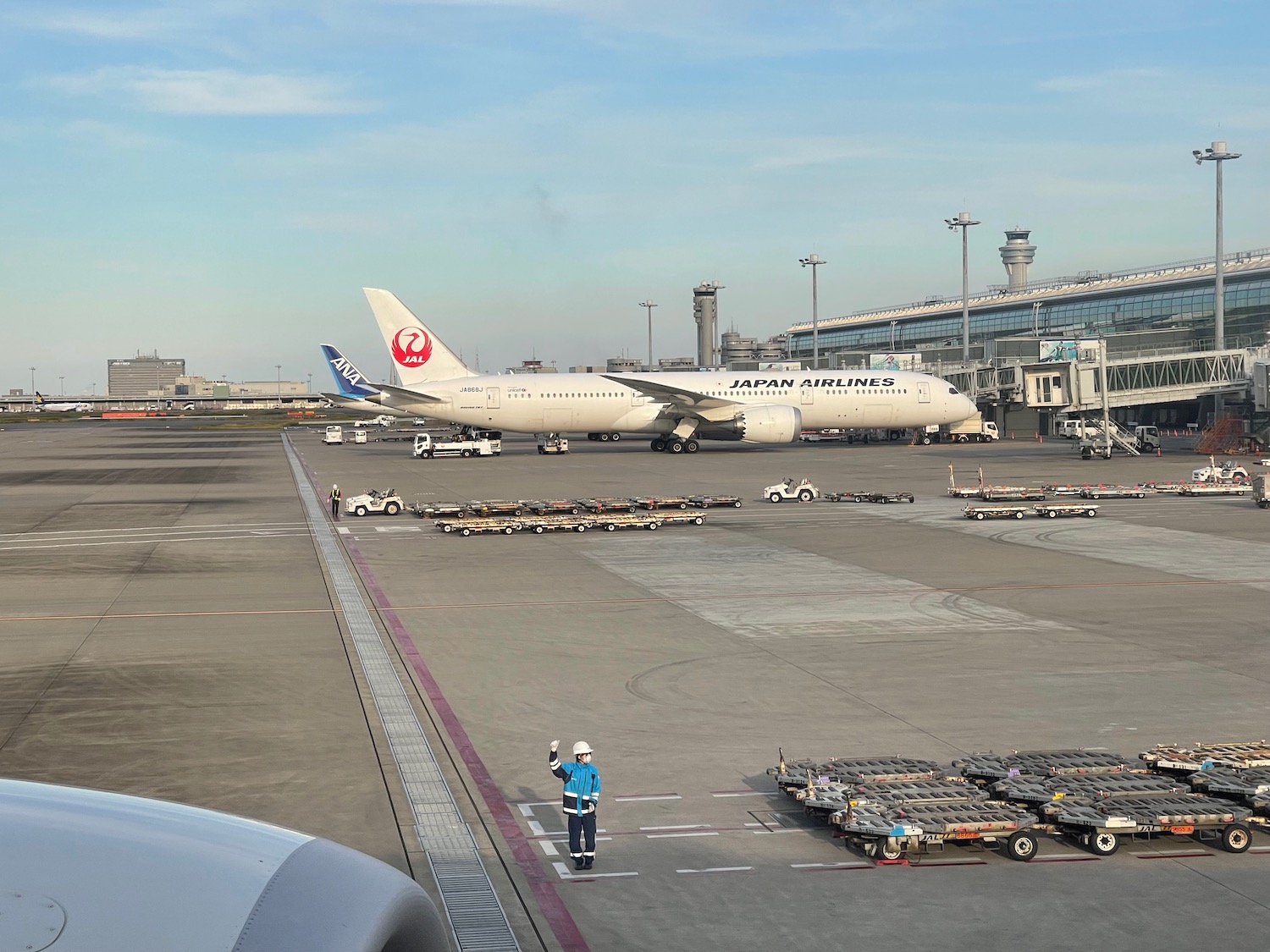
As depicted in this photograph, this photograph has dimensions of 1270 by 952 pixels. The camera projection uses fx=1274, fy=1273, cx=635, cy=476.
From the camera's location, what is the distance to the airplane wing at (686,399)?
75.8 meters

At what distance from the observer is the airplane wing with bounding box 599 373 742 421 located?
249 ft

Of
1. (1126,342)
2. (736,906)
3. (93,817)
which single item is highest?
(1126,342)

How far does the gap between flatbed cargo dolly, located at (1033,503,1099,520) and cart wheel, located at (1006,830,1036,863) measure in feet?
105

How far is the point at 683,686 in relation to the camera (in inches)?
746

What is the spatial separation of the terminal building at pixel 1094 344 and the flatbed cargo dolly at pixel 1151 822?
64.8m

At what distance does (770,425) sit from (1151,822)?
60.9 meters

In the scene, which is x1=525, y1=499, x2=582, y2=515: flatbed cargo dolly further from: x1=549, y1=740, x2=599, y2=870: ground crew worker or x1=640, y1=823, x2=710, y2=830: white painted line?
x1=549, y1=740, x2=599, y2=870: ground crew worker

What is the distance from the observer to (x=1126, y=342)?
4692 inches

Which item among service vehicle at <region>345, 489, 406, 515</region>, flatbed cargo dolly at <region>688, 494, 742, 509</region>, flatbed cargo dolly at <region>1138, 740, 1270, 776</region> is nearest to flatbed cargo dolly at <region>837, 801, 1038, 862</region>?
flatbed cargo dolly at <region>1138, 740, 1270, 776</region>

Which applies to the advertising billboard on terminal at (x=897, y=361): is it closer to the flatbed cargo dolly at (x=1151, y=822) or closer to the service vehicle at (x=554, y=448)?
the service vehicle at (x=554, y=448)

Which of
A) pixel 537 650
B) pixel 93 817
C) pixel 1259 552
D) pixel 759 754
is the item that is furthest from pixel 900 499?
pixel 93 817

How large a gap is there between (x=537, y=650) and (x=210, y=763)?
7611 mm

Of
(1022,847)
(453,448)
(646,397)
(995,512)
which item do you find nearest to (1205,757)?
(1022,847)

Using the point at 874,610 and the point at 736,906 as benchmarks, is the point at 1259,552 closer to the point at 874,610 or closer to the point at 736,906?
the point at 874,610
